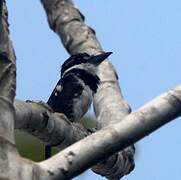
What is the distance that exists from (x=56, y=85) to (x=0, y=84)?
374 centimetres

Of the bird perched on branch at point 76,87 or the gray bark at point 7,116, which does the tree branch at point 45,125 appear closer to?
the gray bark at point 7,116

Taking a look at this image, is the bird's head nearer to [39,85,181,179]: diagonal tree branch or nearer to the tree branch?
the tree branch

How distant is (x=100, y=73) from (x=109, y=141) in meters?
2.39

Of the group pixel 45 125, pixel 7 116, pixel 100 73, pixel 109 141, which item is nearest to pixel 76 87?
pixel 100 73

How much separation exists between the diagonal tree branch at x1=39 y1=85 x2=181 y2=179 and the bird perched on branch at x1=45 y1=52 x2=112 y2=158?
2.88m

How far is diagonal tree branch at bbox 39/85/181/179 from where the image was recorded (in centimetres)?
227

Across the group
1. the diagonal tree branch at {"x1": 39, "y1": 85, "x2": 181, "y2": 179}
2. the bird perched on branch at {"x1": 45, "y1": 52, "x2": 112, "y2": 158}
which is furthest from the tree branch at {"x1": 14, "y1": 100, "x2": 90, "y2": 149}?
the bird perched on branch at {"x1": 45, "y1": 52, "x2": 112, "y2": 158}

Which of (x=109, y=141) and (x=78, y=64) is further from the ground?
(x=109, y=141)

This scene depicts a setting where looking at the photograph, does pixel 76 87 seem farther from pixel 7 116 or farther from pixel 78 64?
pixel 7 116

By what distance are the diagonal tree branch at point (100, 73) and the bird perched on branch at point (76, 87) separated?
51cm

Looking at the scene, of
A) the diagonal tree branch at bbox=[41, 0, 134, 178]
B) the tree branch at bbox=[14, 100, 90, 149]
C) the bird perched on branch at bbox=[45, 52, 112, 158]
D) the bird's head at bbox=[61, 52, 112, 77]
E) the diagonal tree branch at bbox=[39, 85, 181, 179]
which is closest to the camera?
the diagonal tree branch at bbox=[39, 85, 181, 179]

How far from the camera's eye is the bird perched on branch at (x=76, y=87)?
5641 millimetres

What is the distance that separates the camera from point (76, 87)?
5969mm

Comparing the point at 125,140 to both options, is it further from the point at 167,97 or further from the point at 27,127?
the point at 27,127
